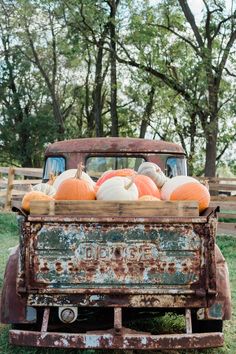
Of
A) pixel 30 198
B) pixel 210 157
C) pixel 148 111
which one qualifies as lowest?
pixel 30 198

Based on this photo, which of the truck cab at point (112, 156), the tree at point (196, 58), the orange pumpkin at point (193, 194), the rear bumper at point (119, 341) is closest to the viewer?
the rear bumper at point (119, 341)

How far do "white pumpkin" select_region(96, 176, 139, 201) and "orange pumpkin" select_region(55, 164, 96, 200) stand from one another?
90 mm

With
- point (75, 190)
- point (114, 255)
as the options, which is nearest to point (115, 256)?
point (114, 255)

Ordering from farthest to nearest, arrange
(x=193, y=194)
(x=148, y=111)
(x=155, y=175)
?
(x=148, y=111) < (x=155, y=175) < (x=193, y=194)

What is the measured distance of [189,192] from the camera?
4.26 meters

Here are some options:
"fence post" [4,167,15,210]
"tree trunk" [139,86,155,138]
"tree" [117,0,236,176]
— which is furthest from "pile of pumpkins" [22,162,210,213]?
"tree trunk" [139,86,155,138]

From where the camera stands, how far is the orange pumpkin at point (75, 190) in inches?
165

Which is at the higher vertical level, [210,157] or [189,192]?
[210,157]

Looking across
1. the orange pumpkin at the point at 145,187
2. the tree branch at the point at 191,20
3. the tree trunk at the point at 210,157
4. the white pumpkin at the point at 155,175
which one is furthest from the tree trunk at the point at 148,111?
the orange pumpkin at the point at 145,187

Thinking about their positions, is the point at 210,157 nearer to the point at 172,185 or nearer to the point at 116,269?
the point at 172,185

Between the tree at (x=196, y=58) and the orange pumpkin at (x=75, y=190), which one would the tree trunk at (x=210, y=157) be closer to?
the tree at (x=196, y=58)

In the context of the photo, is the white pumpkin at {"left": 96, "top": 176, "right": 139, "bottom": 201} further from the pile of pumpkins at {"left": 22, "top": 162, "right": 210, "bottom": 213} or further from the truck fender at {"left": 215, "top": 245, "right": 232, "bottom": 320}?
the truck fender at {"left": 215, "top": 245, "right": 232, "bottom": 320}

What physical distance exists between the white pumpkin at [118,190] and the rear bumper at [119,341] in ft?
3.17

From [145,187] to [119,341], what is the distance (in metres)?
1.26
